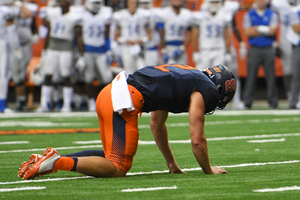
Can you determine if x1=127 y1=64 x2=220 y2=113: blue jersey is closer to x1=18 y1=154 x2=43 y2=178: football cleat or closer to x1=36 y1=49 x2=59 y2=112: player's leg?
x1=18 y1=154 x2=43 y2=178: football cleat

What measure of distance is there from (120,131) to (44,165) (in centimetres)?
57

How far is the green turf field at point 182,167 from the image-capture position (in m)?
3.30

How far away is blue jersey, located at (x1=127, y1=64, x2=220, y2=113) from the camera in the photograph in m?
4.00

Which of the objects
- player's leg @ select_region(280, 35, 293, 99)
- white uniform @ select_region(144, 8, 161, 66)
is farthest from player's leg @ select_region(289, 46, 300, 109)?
white uniform @ select_region(144, 8, 161, 66)

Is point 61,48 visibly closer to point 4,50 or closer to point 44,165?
point 4,50

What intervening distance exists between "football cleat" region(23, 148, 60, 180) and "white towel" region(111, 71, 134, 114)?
532 millimetres

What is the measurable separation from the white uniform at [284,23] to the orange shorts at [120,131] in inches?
339

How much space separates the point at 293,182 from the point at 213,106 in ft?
2.54

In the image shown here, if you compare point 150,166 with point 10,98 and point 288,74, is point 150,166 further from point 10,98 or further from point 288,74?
point 10,98

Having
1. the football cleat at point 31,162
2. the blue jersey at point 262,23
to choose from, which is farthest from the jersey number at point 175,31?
the football cleat at point 31,162

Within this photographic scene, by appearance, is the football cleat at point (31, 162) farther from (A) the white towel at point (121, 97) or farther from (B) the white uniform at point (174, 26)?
(B) the white uniform at point (174, 26)

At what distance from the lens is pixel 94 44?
12.8m

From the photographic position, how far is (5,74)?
11508mm

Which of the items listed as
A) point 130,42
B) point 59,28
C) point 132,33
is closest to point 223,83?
point 59,28
